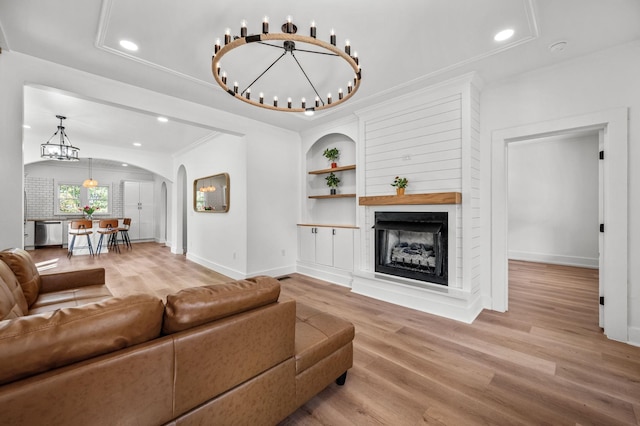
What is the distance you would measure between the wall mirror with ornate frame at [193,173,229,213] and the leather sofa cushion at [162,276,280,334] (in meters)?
4.07

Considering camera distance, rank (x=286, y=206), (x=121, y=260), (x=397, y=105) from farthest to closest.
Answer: (x=121, y=260) < (x=286, y=206) < (x=397, y=105)

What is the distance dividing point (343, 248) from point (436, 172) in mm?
1920

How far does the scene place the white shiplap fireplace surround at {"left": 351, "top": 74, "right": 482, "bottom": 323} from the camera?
3.20 m

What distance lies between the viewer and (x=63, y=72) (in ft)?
9.79

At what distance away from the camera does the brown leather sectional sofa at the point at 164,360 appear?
33.2 inches

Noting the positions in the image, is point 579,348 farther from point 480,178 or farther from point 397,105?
point 397,105

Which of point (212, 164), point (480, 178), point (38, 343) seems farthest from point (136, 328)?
point (212, 164)

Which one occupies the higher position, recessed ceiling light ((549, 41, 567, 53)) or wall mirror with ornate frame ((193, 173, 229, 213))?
recessed ceiling light ((549, 41, 567, 53))

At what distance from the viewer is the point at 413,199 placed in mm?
3506

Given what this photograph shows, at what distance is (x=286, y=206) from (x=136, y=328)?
4294 mm

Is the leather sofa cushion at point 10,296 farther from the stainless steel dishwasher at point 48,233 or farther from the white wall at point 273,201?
the stainless steel dishwasher at point 48,233

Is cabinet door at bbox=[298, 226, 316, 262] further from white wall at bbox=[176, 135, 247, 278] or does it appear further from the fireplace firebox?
the fireplace firebox

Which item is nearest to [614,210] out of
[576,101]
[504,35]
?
[576,101]

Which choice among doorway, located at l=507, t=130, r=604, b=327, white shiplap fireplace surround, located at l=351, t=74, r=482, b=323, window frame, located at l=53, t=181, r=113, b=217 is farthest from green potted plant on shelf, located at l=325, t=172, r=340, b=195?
window frame, located at l=53, t=181, r=113, b=217
